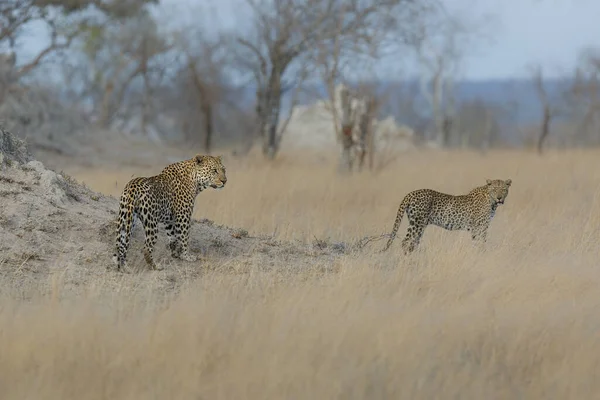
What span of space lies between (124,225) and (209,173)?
3.01 feet

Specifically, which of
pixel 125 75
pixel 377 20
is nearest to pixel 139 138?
pixel 377 20

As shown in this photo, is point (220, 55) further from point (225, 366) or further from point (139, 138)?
point (225, 366)

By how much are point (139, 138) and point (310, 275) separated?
18596 mm

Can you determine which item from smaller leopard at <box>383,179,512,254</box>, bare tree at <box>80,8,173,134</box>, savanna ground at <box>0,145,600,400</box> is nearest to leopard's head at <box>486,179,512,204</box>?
smaller leopard at <box>383,179,512,254</box>

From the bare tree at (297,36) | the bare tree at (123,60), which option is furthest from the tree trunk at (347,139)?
the bare tree at (123,60)

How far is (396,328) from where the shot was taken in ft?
17.4

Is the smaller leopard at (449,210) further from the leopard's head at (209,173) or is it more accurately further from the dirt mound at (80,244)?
the leopard's head at (209,173)

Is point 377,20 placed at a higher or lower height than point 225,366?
higher

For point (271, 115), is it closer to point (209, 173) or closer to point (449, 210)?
point (449, 210)

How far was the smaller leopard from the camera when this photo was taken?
9.05 m

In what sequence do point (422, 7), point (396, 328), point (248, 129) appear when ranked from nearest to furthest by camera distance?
point (396, 328), point (422, 7), point (248, 129)

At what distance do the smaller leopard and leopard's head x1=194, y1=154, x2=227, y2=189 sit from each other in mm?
1704

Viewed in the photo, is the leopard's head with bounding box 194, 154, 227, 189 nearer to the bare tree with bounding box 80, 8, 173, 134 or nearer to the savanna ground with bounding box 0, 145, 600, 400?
the savanna ground with bounding box 0, 145, 600, 400

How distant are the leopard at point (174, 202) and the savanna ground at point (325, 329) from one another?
0.28m
